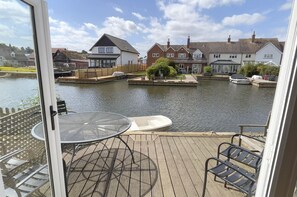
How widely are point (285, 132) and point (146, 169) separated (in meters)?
1.75

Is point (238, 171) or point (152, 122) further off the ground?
point (238, 171)

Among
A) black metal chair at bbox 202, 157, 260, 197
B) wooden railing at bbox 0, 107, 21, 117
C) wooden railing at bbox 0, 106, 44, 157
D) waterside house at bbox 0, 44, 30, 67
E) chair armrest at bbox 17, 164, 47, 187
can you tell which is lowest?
black metal chair at bbox 202, 157, 260, 197

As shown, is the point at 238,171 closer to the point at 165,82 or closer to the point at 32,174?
the point at 32,174

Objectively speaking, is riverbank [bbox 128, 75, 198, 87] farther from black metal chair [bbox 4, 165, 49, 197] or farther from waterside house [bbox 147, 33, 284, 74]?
black metal chair [bbox 4, 165, 49, 197]

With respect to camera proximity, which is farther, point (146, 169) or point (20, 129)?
point (146, 169)

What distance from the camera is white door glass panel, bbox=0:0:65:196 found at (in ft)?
2.96

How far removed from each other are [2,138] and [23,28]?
0.63 meters

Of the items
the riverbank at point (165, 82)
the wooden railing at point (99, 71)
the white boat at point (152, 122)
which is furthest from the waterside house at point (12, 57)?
the wooden railing at point (99, 71)

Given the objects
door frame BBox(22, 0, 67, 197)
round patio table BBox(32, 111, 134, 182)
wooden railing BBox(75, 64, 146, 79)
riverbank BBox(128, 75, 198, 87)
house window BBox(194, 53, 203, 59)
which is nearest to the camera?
door frame BBox(22, 0, 67, 197)

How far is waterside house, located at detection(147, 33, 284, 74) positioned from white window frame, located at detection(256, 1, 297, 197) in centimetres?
2621

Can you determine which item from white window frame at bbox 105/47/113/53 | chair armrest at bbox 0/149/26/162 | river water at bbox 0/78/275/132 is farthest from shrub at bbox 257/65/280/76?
chair armrest at bbox 0/149/26/162

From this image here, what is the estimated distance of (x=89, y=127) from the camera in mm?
2123

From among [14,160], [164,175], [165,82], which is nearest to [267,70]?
[165,82]

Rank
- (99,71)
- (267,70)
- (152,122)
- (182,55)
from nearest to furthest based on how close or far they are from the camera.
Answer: (152,122) → (99,71) → (267,70) → (182,55)
